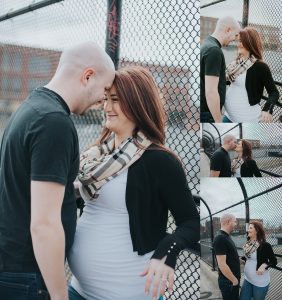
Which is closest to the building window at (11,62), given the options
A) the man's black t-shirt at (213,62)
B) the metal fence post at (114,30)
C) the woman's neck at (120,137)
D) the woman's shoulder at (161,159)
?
the metal fence post at (114,30)

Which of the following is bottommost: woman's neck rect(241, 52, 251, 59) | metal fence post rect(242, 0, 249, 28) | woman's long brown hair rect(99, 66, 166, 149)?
woman's long brown hair rect(99, 66, 166, 149)

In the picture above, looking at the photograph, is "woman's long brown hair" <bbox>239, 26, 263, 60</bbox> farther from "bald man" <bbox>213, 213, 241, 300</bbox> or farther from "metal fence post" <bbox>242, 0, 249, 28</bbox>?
"bald man" <bbox>213, 213, 241, 300</bbox>

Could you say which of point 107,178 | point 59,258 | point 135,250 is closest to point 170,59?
point 107,178

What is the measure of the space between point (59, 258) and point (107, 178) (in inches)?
13.2

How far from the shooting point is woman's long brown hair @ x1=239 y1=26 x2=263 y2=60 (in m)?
1.93

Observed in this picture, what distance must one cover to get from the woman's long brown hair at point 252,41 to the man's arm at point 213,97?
0.61 ft

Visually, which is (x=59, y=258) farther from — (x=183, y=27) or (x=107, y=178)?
(x=183, y=27)

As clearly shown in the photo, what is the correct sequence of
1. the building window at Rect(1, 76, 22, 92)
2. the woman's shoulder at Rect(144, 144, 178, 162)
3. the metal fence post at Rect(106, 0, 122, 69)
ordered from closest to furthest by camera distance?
the woman's shoulder at Rect(144, 144, 178, 162) → the metal fence post at Rect(106, 0, 122, 69) → the building window at Rect(1, 76, 22, 92)

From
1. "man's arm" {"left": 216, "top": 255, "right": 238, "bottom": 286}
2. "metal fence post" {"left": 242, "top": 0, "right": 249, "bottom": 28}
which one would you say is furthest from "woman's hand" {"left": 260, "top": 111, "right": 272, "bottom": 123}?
"man's arm" {"left": 216, "top": 255, "right": 238, "bottom": 286}

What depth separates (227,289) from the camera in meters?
2.14

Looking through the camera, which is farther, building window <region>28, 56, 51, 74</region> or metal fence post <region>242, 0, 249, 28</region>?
building window <region>28, 56, 51, 74</region>

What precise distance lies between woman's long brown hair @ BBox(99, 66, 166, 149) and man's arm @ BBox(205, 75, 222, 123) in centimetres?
41

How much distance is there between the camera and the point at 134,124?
172cm

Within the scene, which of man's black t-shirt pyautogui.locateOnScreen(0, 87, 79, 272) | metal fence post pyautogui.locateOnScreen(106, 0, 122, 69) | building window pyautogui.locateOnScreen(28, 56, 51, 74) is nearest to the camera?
man's black t-shirt pyautogui.locateOnScreen(0, 87, 79, 272)
